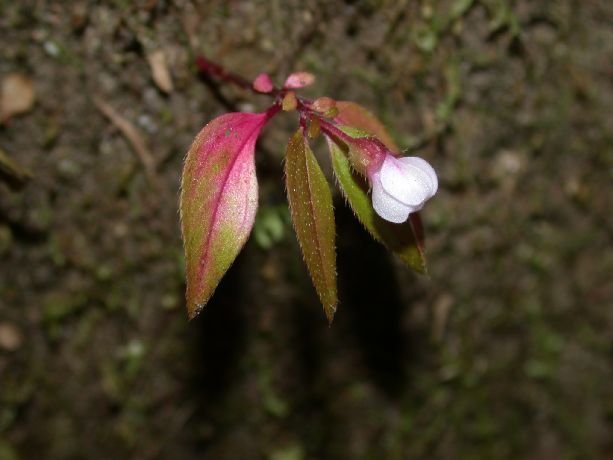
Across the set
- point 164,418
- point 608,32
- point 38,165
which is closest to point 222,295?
point 164,418

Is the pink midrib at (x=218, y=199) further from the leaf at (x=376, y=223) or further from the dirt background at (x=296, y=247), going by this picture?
the dirt background at (x=296, y=247)

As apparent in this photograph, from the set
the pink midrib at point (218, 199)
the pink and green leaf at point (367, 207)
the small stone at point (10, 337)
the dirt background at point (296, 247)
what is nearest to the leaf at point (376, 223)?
the pink and green leaf at point (367, 207)

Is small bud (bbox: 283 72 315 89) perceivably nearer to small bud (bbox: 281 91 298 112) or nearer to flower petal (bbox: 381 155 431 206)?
small bud (bbox: 281 91 298 112)

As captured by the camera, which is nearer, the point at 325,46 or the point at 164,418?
the point at 325,46

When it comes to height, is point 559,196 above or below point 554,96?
below

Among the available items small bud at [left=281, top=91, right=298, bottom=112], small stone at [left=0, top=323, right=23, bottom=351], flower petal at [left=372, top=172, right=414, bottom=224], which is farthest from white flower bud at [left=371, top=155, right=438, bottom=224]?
small stone at [left=0, top=323, right=23, bottom=351]

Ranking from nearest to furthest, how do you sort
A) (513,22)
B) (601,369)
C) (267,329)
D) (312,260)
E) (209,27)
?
(312,260) → (209,27) → (513,22) → (267,329) → (601,369)

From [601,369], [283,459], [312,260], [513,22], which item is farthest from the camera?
[601,369]

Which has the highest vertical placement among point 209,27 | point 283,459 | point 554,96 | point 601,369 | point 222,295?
point 209,27

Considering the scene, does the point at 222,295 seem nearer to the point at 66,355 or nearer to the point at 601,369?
the point at 66,355
